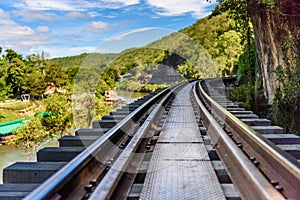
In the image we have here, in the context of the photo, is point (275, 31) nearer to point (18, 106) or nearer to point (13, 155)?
point (13, 155)

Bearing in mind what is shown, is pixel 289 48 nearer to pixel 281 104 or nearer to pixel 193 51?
pixel 281 104

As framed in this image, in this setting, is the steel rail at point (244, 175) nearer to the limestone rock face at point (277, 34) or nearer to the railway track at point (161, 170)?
the railway track at point (161, 170)

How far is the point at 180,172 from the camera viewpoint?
258 centimetres

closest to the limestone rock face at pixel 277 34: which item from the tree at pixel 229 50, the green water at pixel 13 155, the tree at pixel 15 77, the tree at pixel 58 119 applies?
the green water at pixel 13 155

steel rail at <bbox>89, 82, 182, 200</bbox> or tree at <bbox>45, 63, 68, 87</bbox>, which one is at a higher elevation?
tree at <bbox>45, 63, 68, 87</bbox>

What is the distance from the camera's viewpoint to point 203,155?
3066mm

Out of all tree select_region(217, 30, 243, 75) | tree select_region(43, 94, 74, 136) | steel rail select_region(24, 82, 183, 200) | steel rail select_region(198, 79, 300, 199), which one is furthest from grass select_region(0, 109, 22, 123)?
steel rail select_region(198, 79, 300, 199)

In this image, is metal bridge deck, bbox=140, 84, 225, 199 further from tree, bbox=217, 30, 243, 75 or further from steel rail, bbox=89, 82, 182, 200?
tree, bbox=217, 30, 243, 75

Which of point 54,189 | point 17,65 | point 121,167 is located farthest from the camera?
point 17,65

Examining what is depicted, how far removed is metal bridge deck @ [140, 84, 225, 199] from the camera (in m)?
2.15

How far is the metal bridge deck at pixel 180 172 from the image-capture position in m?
2.15

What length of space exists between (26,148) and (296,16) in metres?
30.0

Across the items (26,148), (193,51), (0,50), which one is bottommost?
(26,148)

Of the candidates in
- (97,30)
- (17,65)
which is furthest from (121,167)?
(17,65)
